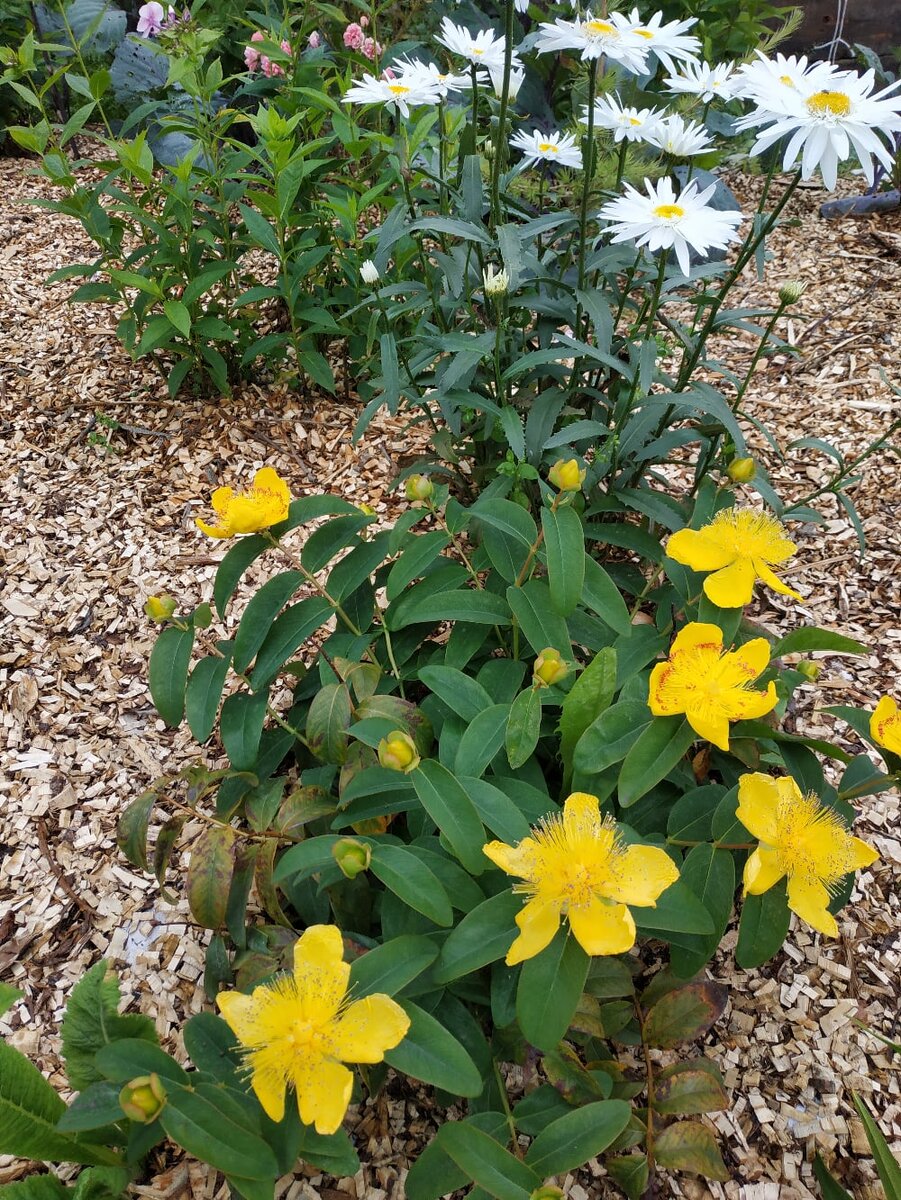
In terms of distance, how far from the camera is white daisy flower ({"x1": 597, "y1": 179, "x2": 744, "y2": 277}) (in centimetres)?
133

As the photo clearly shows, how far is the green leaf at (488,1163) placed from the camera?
34.9 inches

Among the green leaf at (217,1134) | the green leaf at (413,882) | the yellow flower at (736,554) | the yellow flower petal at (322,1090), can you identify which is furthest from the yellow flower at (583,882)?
the yellow flower at (736,554)

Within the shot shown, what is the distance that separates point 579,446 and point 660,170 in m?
0.84

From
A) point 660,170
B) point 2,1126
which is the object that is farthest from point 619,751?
point 660,170

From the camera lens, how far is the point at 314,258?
2277mm

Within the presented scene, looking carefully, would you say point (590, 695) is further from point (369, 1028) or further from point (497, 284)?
point (497, 284)

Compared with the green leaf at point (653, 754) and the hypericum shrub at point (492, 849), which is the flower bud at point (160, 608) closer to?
the hypericum shrub at point (492, 849)

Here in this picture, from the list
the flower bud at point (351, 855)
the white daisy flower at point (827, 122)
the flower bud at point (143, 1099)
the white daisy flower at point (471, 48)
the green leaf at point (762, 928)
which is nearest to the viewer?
the flower bud at point (143, 1099)

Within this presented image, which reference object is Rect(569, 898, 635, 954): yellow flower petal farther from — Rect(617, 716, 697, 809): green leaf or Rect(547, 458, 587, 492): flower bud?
Rect(547, 458, 587, 492): flower bud

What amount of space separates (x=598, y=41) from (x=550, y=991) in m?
1.42

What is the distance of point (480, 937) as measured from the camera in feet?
3.20

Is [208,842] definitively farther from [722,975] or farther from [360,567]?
[722,975]

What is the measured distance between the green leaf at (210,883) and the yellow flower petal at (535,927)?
44 cm

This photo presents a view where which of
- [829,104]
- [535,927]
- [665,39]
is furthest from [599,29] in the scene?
[535,927]
